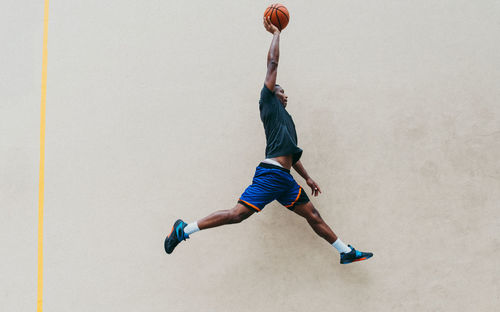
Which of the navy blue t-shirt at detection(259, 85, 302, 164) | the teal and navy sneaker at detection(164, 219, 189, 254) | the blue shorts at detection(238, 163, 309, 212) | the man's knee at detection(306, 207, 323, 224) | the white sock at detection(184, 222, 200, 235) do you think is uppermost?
the navy blue t-shirt at detection(259, 85, 302, 164)

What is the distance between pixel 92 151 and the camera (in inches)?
161

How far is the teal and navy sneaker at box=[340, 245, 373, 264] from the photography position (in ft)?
12.1

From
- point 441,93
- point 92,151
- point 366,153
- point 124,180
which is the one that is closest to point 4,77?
point 92,151

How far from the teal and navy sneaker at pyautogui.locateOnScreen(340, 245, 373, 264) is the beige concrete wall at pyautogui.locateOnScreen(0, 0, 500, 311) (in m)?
0.27

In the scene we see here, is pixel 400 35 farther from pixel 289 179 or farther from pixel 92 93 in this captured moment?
pixel 92 93

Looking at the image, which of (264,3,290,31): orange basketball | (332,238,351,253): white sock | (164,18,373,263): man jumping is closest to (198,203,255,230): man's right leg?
(164,18,373,263): man jumping

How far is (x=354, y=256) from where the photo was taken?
369cm

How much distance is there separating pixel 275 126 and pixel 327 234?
1185mm

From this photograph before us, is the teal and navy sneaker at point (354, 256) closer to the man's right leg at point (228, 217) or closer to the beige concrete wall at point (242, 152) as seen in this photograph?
the beige concrete wall at point (242, 152)

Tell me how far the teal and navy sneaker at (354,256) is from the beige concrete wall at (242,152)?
0.87 ft

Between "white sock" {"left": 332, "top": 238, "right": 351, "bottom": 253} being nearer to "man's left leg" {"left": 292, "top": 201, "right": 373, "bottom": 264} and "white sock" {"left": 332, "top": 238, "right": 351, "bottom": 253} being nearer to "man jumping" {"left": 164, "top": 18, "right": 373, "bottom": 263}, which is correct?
"man's left leg" {"left": 292, "top": 201, "right": 373, "bottom": 264}

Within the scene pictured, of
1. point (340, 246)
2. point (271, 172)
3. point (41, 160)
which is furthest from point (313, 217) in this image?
point (41, 160)

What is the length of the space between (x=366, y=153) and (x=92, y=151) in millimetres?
2965

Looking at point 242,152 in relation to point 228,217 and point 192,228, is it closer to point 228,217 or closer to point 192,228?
point 228,217
